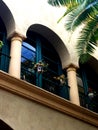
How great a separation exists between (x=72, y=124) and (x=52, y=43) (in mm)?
3773

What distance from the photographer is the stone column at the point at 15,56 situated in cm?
936

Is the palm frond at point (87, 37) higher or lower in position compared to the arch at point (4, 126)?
higher

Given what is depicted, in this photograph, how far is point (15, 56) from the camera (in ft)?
31.9

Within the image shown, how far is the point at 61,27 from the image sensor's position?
41.2 feet

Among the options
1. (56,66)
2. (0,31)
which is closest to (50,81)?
(56,66)

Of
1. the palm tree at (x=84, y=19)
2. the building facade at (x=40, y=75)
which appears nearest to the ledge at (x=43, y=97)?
the building facade at (x=40, y=75)

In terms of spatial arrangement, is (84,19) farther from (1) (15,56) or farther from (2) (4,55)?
(2) (4,55)

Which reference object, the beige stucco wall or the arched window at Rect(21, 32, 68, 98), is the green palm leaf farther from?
the beige stucco wall

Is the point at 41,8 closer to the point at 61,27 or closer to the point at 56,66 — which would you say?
the point at 61,27

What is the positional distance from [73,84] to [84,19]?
266 cm

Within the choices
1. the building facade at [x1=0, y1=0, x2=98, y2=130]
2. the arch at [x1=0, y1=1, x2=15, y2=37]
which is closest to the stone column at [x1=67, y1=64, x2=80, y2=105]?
the building facade at [x1=0, y1=0, x2=98, y2=130]

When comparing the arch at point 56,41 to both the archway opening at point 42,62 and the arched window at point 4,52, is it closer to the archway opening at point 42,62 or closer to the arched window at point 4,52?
the archway opening at point 42,62

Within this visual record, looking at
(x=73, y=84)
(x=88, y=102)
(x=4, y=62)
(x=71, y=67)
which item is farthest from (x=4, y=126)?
(x=88, y=102)

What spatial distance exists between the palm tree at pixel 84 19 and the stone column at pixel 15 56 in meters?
1.72
